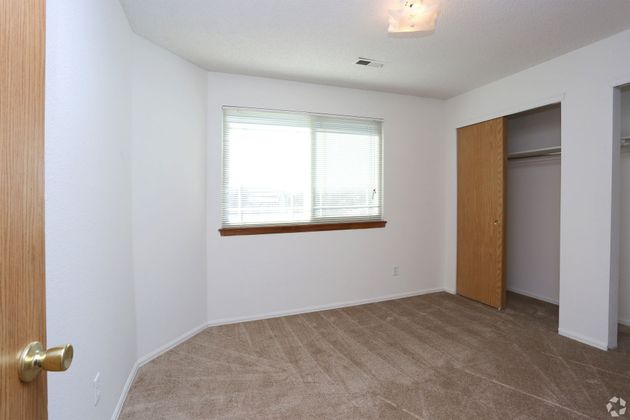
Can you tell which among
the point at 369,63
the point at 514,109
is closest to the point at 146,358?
the point at 369,63

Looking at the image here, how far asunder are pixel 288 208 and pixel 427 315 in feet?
6.26

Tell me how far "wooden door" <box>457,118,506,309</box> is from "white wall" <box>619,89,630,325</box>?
3.35 feet

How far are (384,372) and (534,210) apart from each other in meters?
2.99

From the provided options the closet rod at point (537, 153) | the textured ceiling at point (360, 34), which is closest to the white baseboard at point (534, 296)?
the closet rod at point (537, 153)

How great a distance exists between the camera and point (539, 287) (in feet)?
12.8

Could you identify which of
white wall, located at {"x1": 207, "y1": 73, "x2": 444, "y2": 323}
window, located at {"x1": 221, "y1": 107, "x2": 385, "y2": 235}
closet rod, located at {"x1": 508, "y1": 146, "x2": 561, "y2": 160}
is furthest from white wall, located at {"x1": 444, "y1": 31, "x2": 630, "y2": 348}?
window, located at {"x1": 221, "y1": 107, "x2": 385, "y2": 235}

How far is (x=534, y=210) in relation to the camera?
3936mm

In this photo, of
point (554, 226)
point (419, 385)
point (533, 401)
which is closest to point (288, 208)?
point (419, 385)

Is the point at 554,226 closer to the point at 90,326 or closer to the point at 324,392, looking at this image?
the point at 324,392

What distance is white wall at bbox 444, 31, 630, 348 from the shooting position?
2.58 m

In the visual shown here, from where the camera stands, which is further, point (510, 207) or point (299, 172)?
point (510, 207)

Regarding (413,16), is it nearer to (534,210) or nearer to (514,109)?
(514,109)

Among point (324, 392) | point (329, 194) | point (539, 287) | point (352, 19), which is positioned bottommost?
point (324, 392)

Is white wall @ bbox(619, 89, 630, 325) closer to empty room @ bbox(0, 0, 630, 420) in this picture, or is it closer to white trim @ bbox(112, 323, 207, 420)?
empty room @ bbox(0, 0, 630, 420)
